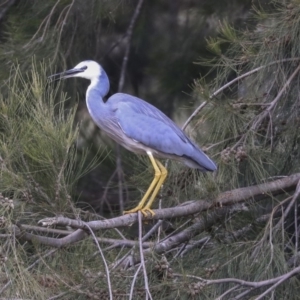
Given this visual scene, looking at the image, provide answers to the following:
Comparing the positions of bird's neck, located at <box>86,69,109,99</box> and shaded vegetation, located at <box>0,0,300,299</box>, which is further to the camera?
bird's neck, located at <box>86,69,109,99</box>

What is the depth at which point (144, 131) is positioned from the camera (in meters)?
2.19

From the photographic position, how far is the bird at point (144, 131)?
6.72ft

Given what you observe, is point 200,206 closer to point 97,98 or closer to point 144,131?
point 144,131

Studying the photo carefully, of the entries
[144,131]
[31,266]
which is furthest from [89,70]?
[31,266]

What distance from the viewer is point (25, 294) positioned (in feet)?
4.93

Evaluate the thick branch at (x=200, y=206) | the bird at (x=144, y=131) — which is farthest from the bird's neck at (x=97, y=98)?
the thick branch at (x=200, y=206)

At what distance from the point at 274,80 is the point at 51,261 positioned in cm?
65

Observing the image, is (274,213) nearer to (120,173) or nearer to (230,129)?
(230,129)

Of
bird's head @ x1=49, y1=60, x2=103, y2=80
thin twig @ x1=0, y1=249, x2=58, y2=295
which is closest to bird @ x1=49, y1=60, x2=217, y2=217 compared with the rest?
bird's head @ x1=49, y1=60, x2=103, y2=80

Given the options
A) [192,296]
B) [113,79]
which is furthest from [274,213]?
[113,79]

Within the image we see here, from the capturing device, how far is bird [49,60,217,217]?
2.05m

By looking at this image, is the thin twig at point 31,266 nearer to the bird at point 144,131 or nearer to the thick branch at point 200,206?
the thick branch at point 200,206

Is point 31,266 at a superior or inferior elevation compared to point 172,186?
superior

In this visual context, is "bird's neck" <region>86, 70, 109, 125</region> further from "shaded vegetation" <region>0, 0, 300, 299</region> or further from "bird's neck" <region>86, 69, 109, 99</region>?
"shaded vegetation" <region>0, 0, 300, 299</region>
